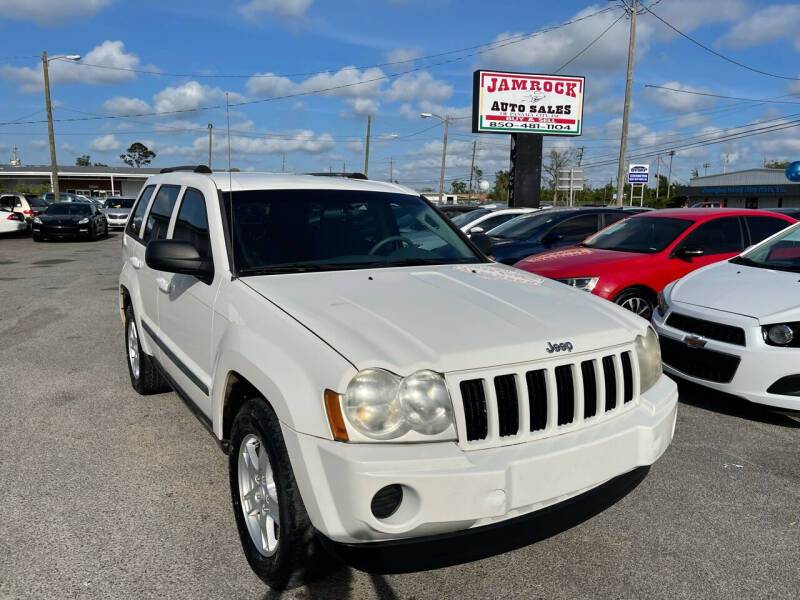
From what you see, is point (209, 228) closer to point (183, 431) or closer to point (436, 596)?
point (183, 431)

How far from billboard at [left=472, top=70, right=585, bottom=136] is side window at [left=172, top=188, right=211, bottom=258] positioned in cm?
1950

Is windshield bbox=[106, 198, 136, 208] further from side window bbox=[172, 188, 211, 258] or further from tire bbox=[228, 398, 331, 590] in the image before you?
tire bbox=[228, 398, 331, 590]

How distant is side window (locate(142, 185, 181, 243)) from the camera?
14.3 ft

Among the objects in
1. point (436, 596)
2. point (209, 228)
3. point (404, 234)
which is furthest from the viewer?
point (404, 234)

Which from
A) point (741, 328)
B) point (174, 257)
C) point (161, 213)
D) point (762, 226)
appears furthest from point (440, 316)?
point (762, 226)

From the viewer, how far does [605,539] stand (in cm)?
311

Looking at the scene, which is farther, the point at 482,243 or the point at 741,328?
the point at 741,328

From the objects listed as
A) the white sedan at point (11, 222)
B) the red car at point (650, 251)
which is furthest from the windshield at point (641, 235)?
the white sedan at point (11, 222)

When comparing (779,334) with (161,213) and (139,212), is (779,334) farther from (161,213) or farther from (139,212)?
(139,212)

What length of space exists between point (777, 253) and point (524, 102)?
18268 millimetres

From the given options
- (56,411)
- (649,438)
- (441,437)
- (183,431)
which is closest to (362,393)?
(441,437)

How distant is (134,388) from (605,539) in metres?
3.96

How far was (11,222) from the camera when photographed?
23.1m

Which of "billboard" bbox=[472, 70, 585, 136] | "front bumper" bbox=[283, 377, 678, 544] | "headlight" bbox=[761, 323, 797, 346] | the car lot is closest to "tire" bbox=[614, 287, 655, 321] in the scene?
the car lot
